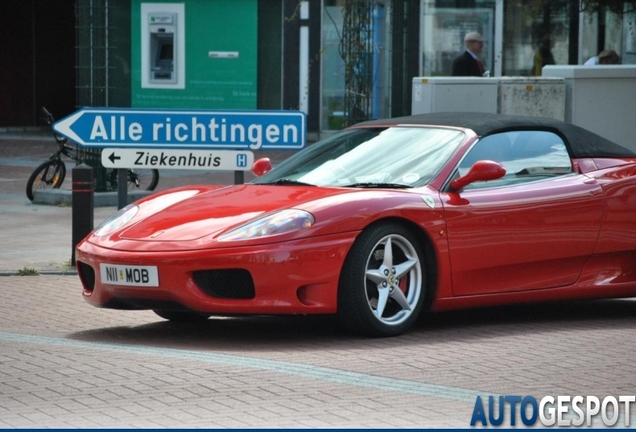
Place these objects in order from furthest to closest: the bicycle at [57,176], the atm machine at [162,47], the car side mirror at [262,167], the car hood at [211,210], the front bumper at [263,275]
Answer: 1. the atm machine at [162,47]
2. the bicycle at [57,176]
3. the car side mirror at [262,167]
4. the car hood at [211,210]
5. the front bumper at [263,275]

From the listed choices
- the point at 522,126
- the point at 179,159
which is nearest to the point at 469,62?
the point at 179,159

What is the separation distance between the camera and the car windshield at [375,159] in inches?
316

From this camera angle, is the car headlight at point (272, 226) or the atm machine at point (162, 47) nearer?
the car headlight at point (272, 226)

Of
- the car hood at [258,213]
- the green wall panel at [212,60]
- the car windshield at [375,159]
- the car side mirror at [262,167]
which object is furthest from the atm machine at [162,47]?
the car hood at [258,213]

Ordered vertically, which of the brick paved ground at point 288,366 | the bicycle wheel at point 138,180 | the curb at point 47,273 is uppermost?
the bicycle wheel at point 138,180

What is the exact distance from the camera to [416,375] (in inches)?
256

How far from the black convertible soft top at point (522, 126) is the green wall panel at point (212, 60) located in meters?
17.5

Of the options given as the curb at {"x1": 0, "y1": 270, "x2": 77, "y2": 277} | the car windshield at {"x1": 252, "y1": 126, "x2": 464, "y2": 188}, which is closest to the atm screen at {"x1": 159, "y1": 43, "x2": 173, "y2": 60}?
the curb at {"x1": 0, "y1": 270, "x2": 77, "y2": 277}

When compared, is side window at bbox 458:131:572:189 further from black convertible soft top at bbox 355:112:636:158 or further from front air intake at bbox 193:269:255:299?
front air intake at bbox 193:269:255:299

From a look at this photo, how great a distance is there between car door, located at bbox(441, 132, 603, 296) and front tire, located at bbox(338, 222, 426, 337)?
0.28 m

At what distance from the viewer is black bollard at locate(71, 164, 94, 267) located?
11078 mm

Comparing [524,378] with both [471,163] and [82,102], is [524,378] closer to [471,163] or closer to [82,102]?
[471,163]

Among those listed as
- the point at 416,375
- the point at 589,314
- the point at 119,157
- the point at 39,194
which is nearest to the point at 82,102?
the point at 39,194
